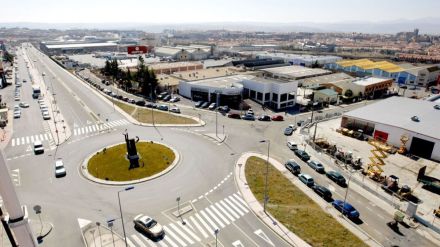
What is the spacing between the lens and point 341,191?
144 feet

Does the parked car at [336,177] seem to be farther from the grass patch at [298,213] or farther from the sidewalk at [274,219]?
the grass patch at [298,213]

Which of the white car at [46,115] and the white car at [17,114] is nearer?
the white car at [46,115]

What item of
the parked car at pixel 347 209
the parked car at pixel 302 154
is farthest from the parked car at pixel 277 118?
the parked car at pixel 347 209

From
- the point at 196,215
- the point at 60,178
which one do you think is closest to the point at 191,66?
the point at 60,178

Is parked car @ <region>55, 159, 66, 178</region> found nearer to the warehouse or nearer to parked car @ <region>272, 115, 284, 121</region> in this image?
parked car @ <region>272, 115, 284, 121</region>

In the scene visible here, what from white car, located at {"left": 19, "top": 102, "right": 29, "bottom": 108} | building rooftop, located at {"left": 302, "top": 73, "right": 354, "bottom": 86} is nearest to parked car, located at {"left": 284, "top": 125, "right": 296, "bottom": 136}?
building rooftop, located at {"left": 302, "top": 73, "right": 354, "bottom": 86}

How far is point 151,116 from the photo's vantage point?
77875 millimetres

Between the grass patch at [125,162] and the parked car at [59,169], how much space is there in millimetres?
3912

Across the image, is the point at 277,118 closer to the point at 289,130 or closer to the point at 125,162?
the point at 289,130

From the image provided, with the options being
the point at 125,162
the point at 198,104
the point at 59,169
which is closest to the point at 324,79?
the point at 198,104

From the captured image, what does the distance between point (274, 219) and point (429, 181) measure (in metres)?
29.1

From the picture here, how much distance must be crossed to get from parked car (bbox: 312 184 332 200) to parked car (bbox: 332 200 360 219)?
1.81m

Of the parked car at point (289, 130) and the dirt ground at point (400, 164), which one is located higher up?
the parked car at point (289, 130)

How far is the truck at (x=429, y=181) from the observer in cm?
4432
